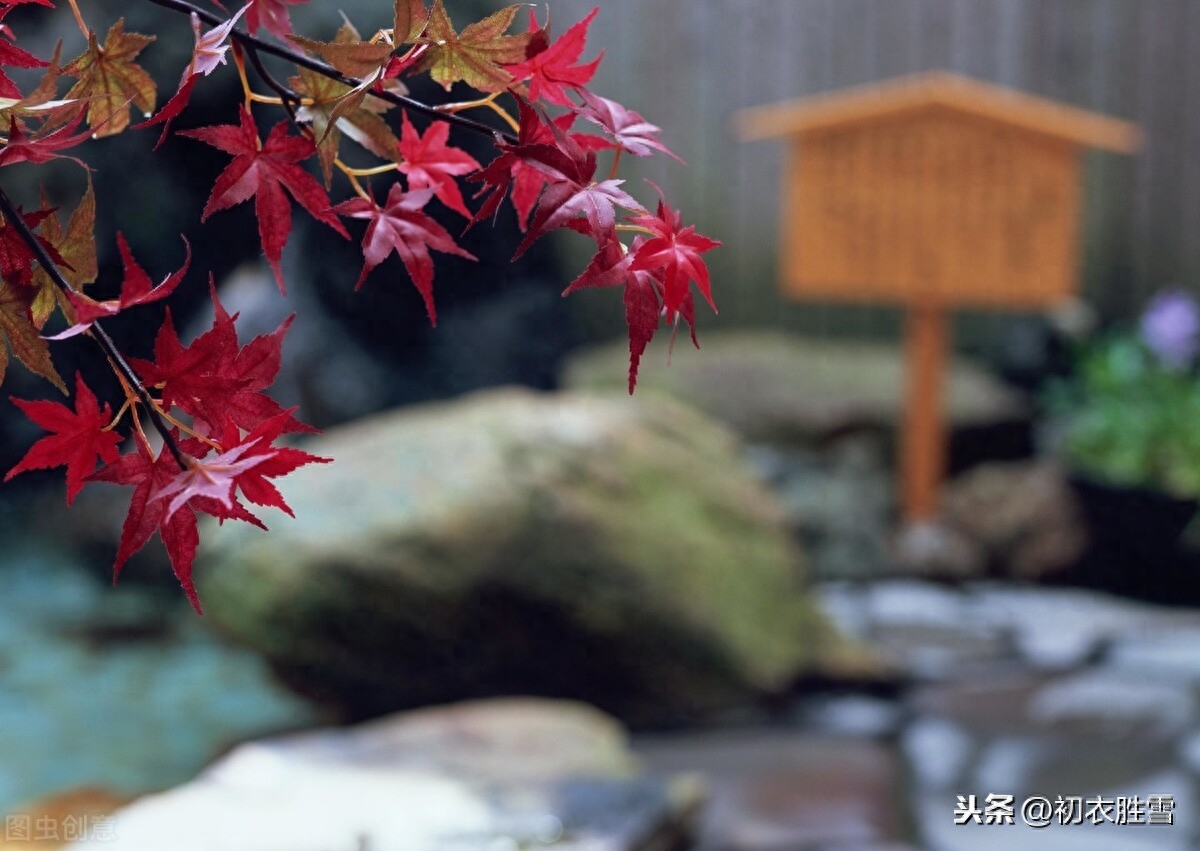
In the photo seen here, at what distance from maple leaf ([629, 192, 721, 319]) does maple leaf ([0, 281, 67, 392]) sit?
0.31 meters

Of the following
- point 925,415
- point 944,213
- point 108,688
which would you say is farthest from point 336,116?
point 925,415

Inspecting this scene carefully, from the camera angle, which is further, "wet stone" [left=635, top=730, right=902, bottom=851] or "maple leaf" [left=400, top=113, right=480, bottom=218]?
"wet stone" [left=635, top=730, right=902, bottom=851]

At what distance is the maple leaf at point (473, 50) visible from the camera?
0.63 metres

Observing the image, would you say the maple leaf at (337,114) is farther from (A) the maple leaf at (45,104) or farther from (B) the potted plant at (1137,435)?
(B) the potted plant at (1137,435)

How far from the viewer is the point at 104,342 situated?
0.61 meters

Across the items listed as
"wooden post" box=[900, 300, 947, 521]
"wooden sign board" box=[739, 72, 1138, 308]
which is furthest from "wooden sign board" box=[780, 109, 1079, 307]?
"wooden post" box=[900, 300, 947, 521]

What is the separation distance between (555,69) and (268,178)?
170 millimetres

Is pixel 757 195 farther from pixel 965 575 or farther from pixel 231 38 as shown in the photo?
pixel 231 38

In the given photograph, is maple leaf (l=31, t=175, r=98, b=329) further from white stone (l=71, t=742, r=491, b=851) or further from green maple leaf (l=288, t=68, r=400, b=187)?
white stone (l=71, t=742, r=491, b=851)

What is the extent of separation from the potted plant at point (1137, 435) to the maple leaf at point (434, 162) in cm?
372

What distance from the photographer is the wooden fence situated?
5.24 metres

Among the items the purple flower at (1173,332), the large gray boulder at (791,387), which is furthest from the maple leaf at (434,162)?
the purple flower at (1173,332)

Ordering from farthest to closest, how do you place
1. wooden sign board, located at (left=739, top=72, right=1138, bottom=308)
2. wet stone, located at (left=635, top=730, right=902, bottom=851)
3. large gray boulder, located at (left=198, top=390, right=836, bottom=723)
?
wooden sign board, located at (left=739, top=72, right=1138, bottom=308), large gray boulder, located at (left=198, top=390, right=836, bottom=723), wet stone, located at (left=635, top=730, right=902, bottom=851)

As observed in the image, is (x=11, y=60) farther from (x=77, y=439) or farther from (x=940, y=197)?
(x=940, y=197)
